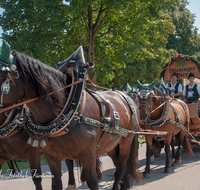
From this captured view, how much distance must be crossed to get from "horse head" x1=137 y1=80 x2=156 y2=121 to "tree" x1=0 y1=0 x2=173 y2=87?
345 centimetres

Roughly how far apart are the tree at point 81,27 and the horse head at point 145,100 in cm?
345

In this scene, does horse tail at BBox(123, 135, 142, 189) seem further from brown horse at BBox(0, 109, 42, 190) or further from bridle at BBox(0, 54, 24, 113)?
bridle at BBox(0, 54, 24, 113)

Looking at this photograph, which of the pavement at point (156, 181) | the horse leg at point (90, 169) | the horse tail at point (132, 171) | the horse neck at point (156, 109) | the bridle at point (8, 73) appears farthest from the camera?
the horse neck at point (156, 109)

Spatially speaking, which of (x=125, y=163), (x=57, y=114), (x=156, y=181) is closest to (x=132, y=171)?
(x=125, y=163)

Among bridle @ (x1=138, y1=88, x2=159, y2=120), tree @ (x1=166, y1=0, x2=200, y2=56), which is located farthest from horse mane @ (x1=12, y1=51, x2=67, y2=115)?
tree @ (x1=166, y1=0, x2=200, y2=56)

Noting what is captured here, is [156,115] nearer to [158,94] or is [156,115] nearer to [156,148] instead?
[158,94]

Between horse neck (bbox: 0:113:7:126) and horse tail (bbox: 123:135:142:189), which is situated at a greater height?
horse neck (bbox: 0:113:7:126)

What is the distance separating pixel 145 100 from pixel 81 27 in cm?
508

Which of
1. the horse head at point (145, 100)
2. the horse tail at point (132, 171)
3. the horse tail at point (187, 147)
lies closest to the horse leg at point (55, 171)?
the horse tail at point (132, 171)

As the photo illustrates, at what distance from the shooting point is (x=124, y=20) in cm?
1001

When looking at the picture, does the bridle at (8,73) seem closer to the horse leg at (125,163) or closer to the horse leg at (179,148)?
the horse leg at (125,163)

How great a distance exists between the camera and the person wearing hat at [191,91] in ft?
24.7

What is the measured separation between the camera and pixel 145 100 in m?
5.52

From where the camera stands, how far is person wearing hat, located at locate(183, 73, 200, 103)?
A: 296 inches
